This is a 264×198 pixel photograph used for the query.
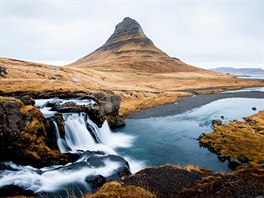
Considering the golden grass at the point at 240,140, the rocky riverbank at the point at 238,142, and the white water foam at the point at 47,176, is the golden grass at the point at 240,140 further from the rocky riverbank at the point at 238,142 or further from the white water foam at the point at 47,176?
the white water foam at the point at 47,176

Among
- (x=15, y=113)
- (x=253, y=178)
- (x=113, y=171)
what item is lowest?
(x=113, y=171)

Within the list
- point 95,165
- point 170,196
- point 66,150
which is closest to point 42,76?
point 66,150

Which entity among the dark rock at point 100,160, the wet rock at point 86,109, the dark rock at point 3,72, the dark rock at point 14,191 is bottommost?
the dark rock at point 14,191

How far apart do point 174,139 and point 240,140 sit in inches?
349

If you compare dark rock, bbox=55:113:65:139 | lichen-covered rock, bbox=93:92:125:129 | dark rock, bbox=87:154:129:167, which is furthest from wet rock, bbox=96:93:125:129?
dark rock, bbox=87:154:129:167

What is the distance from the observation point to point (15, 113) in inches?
931

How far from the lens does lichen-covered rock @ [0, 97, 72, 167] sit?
72.2 feet

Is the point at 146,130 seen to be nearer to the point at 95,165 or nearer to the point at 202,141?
the point at 202,141

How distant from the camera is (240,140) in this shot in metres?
31.5

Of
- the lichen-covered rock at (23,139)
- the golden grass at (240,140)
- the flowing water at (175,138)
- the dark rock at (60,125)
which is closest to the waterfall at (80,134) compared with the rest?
the dark rock at (60,125)

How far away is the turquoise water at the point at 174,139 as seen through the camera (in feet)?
88.1

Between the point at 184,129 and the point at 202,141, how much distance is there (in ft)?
26.8

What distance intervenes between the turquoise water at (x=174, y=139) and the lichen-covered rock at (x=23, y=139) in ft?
32.5

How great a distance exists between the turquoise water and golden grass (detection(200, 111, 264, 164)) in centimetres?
172
